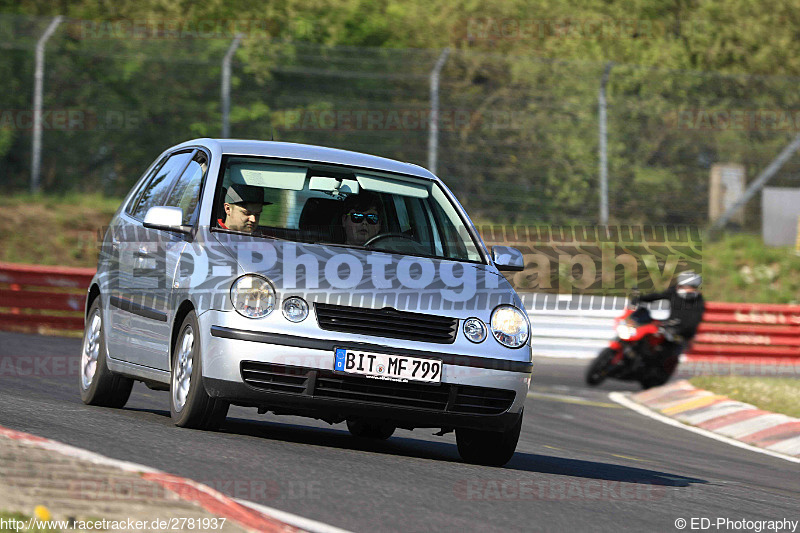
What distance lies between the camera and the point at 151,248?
8078 mm

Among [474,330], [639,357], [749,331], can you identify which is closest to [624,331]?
[639,357]

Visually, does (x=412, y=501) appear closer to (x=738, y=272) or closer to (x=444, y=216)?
(x=444, y=216)

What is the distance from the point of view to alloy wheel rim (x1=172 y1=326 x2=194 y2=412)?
23.6 feet

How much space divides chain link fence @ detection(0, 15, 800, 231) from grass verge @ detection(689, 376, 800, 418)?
8.62 metres

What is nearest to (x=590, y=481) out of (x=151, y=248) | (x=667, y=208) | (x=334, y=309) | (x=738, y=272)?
(x=334, y=309)

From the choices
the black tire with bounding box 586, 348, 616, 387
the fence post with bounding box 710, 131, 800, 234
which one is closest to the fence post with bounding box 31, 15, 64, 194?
the black tire with bounding box 586, 348, 616, 387

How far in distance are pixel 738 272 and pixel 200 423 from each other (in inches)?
832

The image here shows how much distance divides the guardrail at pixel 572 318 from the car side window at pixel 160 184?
8.65 metres

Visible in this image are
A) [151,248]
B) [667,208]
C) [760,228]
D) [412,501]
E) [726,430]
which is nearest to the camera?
[412,501]

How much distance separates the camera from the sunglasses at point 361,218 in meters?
8.05

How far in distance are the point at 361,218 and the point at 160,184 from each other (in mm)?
1623

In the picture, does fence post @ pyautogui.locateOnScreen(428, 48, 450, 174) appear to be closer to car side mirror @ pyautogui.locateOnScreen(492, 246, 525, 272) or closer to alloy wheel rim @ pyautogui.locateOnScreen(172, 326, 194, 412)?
car side mirror @ pyautogui.locateOnScreen(492, 246, 525, 272)

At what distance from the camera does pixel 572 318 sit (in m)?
20.9

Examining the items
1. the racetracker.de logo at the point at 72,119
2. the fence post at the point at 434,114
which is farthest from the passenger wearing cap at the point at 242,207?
the racetracker.de logo at the point at 72,119
